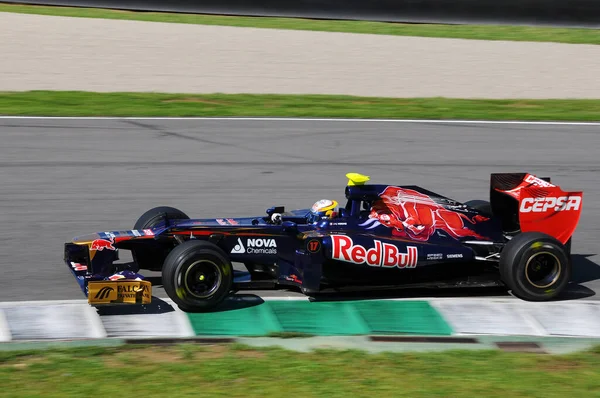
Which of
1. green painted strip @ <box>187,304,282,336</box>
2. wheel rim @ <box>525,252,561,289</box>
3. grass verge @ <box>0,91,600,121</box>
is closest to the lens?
green painted strip @ <box>187,304,282,336</box>

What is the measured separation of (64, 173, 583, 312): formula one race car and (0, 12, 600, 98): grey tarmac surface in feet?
37.9

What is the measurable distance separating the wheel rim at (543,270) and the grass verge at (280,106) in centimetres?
949

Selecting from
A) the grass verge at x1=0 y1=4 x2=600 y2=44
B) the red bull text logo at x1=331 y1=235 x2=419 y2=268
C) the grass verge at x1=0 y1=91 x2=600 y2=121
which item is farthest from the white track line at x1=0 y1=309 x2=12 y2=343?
the grass verge at x1=0 y1=4 x2=600 y2=44

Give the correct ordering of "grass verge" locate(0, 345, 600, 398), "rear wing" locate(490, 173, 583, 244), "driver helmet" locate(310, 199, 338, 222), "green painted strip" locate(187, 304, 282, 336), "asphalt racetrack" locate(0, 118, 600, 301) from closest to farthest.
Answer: "grass verge" locate(0, 345, 600, 398)
"green painted strip" locate(187, 304, 282, 336)
"driver helmet" locate(310, 199, 338, 222)
"rear wing" locate(490, 173, 583, 244)
"asphalt racetrack" locate(0, 118, 600, 301)

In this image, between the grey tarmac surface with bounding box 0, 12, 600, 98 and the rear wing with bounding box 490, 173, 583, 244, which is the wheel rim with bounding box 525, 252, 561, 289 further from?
the grey tarmac surface with bounding box 0, 12, 600, 98

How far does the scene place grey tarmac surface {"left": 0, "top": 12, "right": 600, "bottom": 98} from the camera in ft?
69.8

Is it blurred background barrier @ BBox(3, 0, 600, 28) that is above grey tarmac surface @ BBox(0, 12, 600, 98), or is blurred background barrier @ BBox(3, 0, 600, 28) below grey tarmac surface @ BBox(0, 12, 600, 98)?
above

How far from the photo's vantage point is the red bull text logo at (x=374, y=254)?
344 inches

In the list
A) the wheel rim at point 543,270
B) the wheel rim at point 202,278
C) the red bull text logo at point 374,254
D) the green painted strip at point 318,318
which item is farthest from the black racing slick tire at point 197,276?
Answer: the wheel rim at point 543,270

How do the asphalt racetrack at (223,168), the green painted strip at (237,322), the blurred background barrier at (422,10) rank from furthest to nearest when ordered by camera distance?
the blurred background barrier at (422,10) < the asphalt racetrack at (223,168) < the green painted strip at (237,322)

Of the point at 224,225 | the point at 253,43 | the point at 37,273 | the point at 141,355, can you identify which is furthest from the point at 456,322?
the point at 253,43

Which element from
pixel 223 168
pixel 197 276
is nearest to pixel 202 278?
pixel 197 276

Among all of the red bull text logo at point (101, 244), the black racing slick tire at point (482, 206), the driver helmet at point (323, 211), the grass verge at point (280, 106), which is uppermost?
the grass verge at point (280, 106)

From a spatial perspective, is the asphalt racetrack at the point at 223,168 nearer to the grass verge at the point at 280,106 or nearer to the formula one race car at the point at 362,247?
the formula one race car at the point at 362,247
